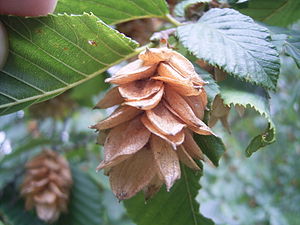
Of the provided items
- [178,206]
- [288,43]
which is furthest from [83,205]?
[288,43]

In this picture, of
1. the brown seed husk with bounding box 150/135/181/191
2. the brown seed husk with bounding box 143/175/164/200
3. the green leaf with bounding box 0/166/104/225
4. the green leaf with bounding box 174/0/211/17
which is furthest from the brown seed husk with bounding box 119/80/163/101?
the green leaf with bounding box 0/166/104/225

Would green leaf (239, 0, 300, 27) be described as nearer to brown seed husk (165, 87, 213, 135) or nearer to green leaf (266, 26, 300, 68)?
green leaf (266, 26, 300, 68)

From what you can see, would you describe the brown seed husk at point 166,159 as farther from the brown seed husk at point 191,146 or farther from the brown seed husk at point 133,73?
the brown seed husk at point 133,73

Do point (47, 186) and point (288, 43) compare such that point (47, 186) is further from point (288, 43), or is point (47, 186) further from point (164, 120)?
point (288, 43)

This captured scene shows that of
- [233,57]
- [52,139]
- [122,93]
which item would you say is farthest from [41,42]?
[52,139]

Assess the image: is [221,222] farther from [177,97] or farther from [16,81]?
[16,81]

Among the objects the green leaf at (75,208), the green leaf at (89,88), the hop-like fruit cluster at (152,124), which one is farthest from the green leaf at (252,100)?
Result: the green leaf at (89,88)
